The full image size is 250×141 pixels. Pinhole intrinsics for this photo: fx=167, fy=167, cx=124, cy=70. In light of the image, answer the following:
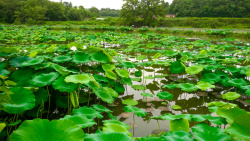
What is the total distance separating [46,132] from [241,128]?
101cm

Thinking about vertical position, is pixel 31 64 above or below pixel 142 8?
below

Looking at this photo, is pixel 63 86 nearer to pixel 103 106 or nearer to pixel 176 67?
pixel 103 106

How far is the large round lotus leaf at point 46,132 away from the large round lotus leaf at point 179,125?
743mm

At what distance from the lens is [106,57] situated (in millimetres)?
2322

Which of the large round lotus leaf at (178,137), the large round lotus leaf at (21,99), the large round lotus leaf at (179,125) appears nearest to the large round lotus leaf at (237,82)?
the large round lotus leaf at (179,125)

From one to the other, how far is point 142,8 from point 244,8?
20.7 metres

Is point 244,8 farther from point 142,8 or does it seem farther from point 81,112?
point 81,112

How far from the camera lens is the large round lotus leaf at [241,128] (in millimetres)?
893

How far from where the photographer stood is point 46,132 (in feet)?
2.36

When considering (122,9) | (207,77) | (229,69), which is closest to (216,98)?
(207,77)

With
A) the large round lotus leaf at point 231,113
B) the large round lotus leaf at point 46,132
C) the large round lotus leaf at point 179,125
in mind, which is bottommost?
the large round lotus leaf at point 179,125

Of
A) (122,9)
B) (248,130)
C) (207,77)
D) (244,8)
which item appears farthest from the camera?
(244,8)

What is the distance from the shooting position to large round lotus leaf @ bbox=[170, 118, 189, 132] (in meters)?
1.21

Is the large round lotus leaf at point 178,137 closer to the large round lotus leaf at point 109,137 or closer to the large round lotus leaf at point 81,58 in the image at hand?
the large round lotus leaf at point 109,137
